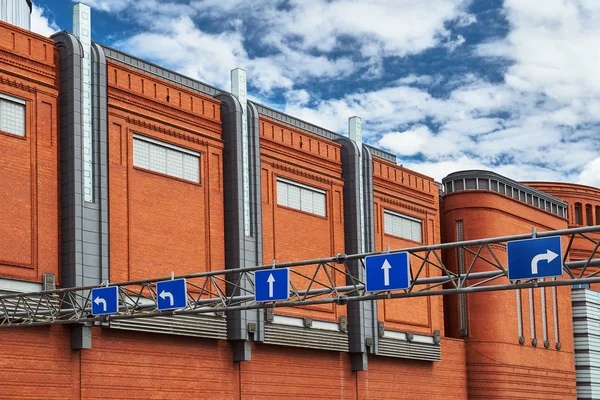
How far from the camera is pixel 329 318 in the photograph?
5047 cm

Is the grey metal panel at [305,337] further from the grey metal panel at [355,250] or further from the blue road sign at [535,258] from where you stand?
the blue road sign at [535,258]

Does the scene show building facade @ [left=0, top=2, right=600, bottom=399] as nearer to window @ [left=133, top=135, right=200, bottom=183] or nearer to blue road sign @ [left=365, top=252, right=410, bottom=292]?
window @ [left=133, top=135, right=200, bottom=183]

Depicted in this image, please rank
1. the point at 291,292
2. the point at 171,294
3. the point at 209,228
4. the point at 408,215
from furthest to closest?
1. the point at 408,215
2. the point at 209,228
3. the point at 171,294
4. the point at 291,292

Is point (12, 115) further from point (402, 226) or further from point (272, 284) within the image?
point (402, 226)

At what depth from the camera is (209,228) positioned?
44.1 metres

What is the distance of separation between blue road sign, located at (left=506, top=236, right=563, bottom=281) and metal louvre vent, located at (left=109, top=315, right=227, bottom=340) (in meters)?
18.3

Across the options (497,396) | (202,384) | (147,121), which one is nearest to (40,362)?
(202,384)

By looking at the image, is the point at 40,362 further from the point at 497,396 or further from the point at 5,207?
the point at 497,396

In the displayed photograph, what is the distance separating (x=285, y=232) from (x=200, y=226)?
6264mm

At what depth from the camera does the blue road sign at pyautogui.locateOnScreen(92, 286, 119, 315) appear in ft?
100

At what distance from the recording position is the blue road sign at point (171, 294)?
2995 centimetres

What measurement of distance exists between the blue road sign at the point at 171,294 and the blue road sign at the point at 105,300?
4.45ft

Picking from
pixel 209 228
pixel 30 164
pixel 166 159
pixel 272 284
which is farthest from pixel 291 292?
pixel 209 228

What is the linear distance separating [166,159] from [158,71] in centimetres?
495
